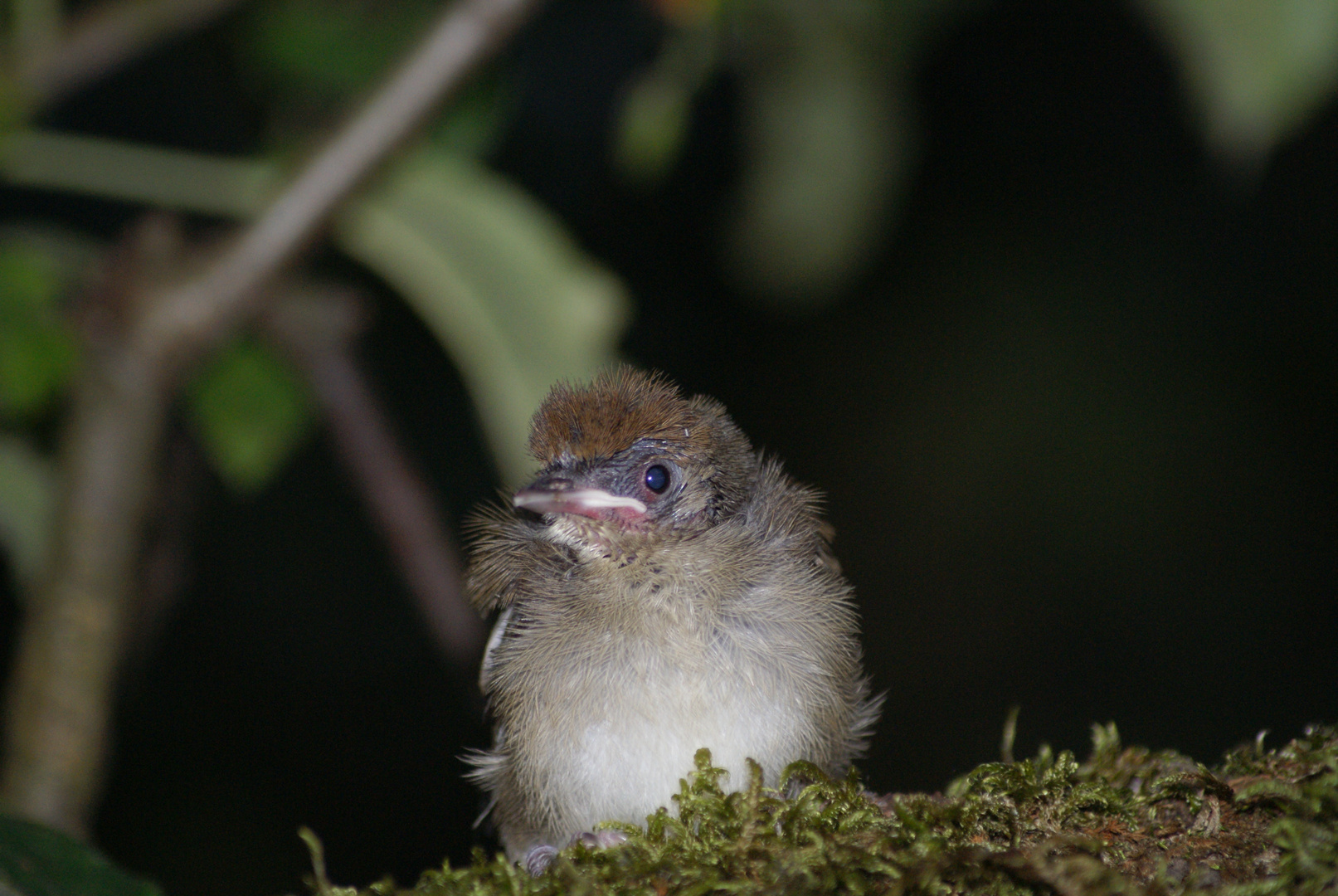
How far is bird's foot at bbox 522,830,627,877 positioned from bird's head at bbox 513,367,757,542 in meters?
0.68

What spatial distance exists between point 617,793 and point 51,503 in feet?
6.90

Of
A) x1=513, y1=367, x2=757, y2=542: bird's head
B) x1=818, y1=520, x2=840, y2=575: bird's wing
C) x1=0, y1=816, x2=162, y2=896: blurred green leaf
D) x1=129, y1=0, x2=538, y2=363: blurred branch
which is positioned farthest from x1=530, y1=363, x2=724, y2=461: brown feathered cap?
x1=0, y1=816, x2=162, y2=896: blurred green leaf

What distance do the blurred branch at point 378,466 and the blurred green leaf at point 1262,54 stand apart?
8.47 ft

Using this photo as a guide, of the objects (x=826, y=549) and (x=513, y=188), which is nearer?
(x=826, y=549)

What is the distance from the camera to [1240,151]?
285 centimetres

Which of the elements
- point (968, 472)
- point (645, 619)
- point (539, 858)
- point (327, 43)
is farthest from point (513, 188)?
point (968, 472)

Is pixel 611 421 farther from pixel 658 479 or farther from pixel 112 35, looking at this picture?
pixel 112 35

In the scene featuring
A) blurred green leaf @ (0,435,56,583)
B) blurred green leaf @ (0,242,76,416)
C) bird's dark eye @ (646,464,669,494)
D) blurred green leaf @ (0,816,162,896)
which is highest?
blurred green leaf @ (0,242,76,416)

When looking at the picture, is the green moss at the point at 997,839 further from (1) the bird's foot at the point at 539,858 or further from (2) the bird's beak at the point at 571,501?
(2) the bird's beak at the point at 571,501

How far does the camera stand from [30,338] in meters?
3.10

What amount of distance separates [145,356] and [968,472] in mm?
5212

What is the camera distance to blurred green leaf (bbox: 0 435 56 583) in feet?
10.8

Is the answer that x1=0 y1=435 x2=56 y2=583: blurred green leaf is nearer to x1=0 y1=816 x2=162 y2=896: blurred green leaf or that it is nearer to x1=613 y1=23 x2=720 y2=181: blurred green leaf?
x1=0 y1=816 x2=162 y2=896: blurred green leaf

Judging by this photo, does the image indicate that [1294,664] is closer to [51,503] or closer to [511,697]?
[511,697]
